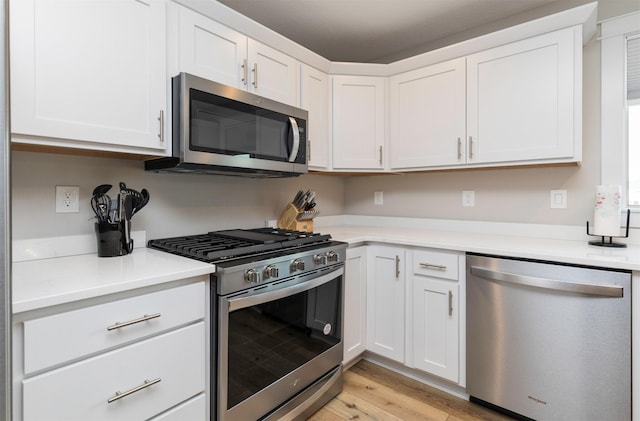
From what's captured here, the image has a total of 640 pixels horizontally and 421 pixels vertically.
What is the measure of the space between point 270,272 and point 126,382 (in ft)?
2.05

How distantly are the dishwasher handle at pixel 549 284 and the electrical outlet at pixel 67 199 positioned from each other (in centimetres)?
198

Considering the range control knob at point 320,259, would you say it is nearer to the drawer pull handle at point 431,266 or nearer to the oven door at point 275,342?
the oven door at point 275,342

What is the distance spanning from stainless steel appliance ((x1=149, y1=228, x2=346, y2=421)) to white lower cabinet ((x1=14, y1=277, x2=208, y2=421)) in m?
0.10

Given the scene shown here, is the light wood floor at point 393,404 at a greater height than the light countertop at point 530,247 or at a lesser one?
lesser

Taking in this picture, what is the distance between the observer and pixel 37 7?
1142mm

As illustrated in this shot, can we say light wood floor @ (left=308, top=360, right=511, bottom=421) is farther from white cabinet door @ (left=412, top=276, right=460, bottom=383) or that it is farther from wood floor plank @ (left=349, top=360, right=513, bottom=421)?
white cabinet door @ (left=412, top=276, right=460, bottom=383)

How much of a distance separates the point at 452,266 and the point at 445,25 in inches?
67.9

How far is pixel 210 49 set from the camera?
1645mm

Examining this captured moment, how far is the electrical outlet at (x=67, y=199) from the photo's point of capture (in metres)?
1.46

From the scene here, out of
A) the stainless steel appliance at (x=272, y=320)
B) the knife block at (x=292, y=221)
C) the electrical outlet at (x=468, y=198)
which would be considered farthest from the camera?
the electrical outlet at (x=468, y=198)

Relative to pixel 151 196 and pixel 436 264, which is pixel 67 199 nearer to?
pixel 151 196

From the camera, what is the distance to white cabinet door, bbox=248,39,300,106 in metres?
1.85

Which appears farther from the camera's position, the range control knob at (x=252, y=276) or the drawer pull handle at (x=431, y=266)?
the drawer pull handle at (x=431, y=266)

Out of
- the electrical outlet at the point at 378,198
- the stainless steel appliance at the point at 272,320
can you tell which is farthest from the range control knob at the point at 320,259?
the electrical outlet at the point at 378,198
